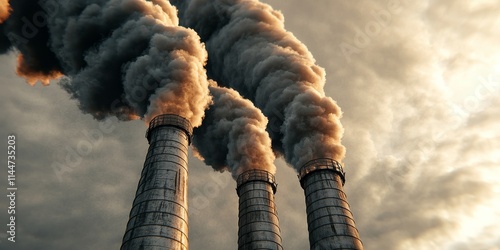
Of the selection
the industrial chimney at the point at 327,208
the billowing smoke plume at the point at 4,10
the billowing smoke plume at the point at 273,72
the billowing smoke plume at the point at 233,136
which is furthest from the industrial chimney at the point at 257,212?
the billowing smoke plume at the point at 4,10

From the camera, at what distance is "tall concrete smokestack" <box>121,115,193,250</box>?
1410 cm

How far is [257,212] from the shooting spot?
22.5 m

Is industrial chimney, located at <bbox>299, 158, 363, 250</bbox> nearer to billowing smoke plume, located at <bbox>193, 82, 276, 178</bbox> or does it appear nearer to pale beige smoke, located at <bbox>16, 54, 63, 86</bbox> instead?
billowing smoke plume, located at <bbox>193, 82, 276, 178</bbox>

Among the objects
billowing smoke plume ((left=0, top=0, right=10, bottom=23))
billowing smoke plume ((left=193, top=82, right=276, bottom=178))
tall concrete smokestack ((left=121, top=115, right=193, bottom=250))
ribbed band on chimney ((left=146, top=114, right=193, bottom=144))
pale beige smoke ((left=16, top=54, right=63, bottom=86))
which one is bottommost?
tall concrete smokestack ((left=121, top=115, right=193, bottom=250))

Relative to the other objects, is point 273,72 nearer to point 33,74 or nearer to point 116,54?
point 116,54

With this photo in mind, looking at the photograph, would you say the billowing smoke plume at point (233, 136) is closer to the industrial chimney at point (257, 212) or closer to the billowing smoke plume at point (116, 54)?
the industrial chimney at point (257, 212)

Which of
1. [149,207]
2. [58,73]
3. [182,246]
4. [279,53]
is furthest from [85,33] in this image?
[182,246]

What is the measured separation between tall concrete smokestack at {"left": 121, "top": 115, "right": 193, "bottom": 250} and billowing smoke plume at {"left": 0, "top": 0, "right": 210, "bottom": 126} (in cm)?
189

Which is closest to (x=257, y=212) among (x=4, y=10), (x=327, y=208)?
(x=327, y=208)

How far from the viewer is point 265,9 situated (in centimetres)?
3559

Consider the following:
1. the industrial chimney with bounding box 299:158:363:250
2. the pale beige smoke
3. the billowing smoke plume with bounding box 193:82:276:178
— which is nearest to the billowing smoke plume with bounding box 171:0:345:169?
the industrial chimney with bounding box 299:158:363:250

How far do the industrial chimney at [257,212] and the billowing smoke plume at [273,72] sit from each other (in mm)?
Answer: 2908

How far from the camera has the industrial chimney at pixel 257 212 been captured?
21.3 m

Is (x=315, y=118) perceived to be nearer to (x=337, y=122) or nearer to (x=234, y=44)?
(x=337, y=122)
